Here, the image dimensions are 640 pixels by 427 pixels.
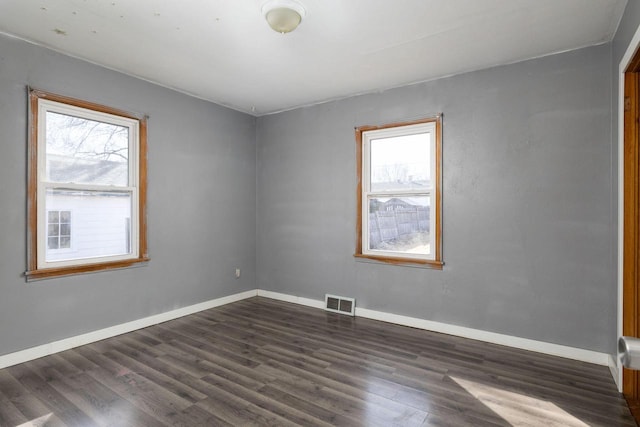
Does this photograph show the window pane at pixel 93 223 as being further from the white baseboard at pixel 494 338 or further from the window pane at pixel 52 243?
the white baseboard at pixel 494 338

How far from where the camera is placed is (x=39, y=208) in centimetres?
299

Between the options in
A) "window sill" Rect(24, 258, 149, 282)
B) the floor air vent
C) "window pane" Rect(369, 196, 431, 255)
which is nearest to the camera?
"window sill" Rect(24, 258, 149, 282)

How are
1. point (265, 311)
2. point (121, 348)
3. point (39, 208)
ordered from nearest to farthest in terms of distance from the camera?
point (39, 208), point (121, 348), point (265, 311)

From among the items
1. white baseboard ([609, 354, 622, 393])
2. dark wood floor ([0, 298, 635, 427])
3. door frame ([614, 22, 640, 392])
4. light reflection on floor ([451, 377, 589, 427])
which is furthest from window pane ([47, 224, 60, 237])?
white baseboard ([609, 354, 622, 393])

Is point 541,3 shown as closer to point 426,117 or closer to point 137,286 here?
point 426,117

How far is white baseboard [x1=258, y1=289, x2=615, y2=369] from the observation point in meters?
2.93

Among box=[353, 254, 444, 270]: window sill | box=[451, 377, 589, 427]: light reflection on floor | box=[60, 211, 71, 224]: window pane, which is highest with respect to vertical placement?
box=[60, 211, 71, 224]: window pane

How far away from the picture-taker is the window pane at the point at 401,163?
383 centimetres

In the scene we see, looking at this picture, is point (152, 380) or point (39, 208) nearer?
point (152, 380)

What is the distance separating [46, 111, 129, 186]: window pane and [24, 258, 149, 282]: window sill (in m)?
0.82

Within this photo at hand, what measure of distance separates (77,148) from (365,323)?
3508 millimetres

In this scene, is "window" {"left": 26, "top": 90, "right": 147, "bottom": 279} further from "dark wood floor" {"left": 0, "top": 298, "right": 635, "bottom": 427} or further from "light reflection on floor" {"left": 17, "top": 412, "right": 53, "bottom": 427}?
"light reflection on floor" {"left": 17, "top": 412, "right": 53, "bottom": 427}

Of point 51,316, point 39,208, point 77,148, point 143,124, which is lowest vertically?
point 51,316

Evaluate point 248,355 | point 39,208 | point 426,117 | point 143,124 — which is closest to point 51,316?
point 39,208
